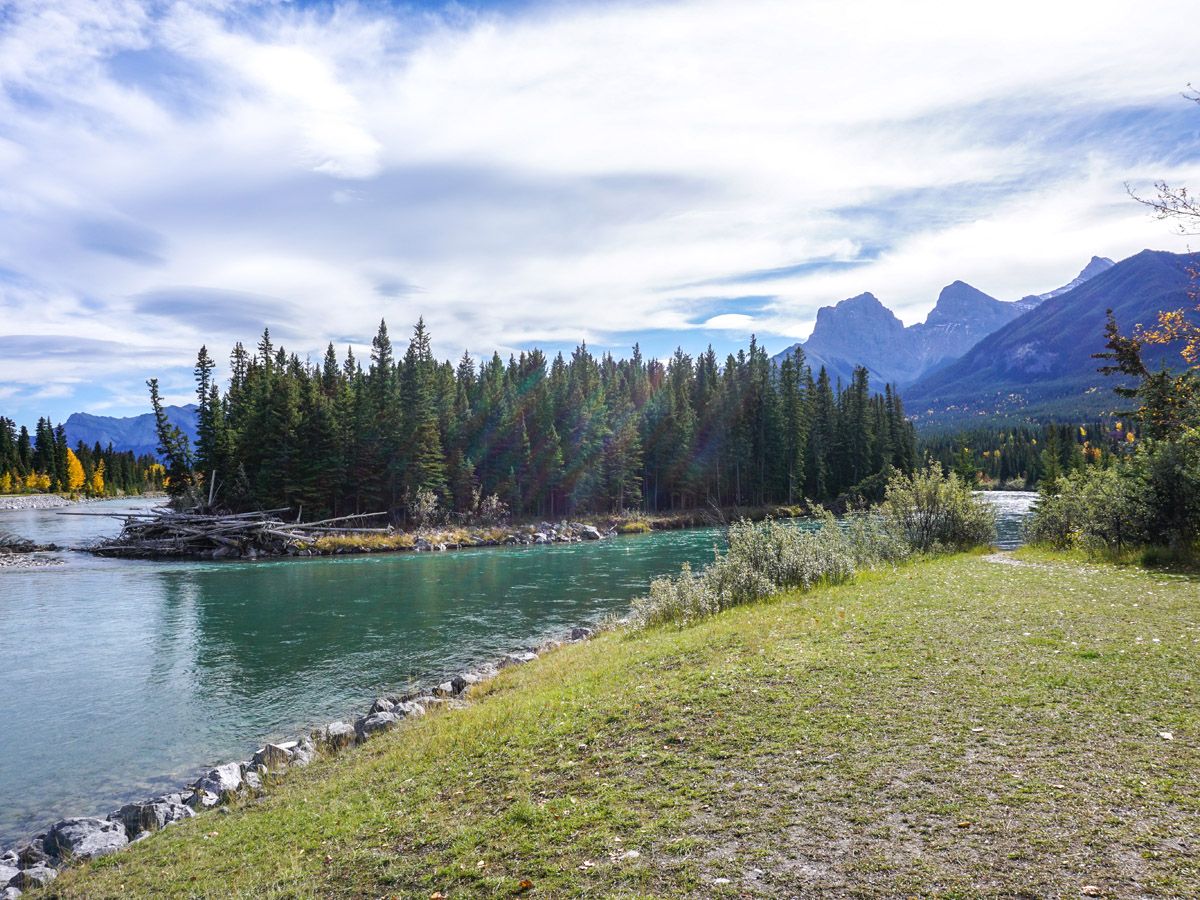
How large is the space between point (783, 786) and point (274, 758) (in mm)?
10455

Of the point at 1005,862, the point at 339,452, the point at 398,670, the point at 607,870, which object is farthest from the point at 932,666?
the point at 339,452

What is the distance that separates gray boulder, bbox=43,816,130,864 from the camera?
1012cm

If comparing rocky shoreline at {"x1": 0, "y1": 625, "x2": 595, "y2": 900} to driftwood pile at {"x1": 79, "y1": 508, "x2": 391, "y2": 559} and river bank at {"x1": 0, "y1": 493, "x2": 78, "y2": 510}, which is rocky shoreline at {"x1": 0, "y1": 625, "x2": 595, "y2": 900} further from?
river bank at {"x1": 0, "y1": 493, "x2": 78, "y2": 510}

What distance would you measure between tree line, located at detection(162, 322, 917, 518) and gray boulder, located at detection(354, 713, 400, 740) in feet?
187

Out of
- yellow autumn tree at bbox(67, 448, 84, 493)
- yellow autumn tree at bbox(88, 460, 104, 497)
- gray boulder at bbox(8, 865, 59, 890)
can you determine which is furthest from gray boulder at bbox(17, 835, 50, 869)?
yellow autumn tree at bbox(88, 460, 104, 497)

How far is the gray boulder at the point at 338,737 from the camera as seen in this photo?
1357 centimetres

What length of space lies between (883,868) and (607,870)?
8.24 feet

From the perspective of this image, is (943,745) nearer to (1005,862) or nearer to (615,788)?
(1005,862)

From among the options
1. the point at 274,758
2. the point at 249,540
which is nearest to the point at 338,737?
the point at 274,758

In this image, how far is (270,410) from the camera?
227 ft

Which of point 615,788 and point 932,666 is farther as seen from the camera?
point 932,666

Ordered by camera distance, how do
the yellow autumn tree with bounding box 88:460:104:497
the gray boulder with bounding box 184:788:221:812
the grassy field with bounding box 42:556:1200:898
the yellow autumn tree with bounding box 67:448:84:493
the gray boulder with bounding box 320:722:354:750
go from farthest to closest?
1. the yellow autumn tree with bounding box 88:460:104:497
2. the yellow autumn tree with bounding box 67:448:84:493
3. the gray boulder with bounding box 320:722:354:750
4. the gray boulder with bounding box 184:788:221:812
5. the grassy field with bounding box 42:556:1200:898

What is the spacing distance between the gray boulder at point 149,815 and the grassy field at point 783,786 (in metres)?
1.30

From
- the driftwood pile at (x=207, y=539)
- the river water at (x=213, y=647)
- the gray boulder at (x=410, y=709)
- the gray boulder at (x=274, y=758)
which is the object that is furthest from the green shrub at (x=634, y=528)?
the gray boulder at (x=274, y=758)
